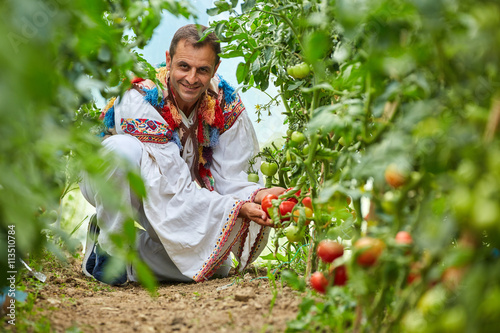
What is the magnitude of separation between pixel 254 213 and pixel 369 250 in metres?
1.30

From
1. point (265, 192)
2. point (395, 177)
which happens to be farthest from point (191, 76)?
point (395, 177)

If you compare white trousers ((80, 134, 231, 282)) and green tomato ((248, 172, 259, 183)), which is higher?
green tomato ((248, 172, 259, 183))

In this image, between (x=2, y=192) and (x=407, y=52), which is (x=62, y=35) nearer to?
(x=2, y=192)

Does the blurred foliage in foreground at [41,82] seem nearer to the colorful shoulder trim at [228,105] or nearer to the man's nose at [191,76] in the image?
the man's nose at [191,76]

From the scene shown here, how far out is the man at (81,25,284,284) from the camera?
2248mm

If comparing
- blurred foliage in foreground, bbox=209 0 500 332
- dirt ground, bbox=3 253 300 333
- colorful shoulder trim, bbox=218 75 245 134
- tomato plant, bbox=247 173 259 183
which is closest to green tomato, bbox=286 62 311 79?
blurred foliage in foreground, bbox=209 0 500 332

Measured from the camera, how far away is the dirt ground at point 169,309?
4.10ft

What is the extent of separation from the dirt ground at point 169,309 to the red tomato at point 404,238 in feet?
1.31

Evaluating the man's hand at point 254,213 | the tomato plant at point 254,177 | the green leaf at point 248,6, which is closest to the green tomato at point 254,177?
the tomato plant at point 254,177

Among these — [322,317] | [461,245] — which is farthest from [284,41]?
[461,245]

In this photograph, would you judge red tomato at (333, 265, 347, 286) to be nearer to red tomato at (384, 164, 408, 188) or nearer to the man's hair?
red tomato at (384, 164, 408, 188)

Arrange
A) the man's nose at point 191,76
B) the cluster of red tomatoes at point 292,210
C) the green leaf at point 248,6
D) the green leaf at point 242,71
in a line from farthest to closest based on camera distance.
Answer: the man's nose at point 191,76, the green leaf at point 242,71, the green leaf at point 248,6, the cluster of red tomatoes at point 292,210

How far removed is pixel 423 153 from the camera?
857mm

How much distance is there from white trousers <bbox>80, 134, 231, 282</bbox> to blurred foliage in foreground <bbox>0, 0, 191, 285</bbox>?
95 centimetres
